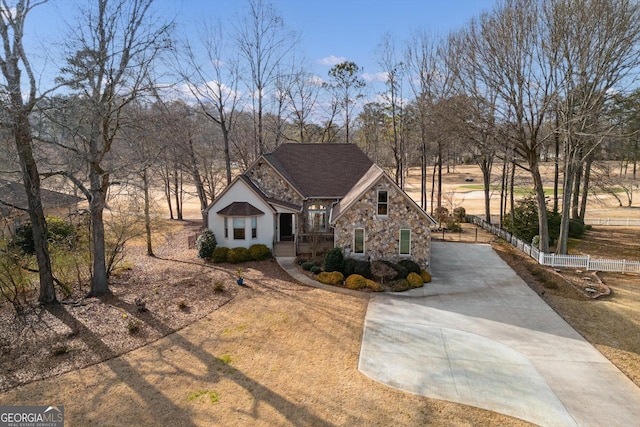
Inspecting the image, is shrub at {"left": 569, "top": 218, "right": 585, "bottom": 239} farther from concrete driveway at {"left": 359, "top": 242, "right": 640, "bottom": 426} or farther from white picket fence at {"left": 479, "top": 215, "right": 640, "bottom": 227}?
concrete driveway at {"left": 359, "top": 242, "right": 640, "bottom": 426}

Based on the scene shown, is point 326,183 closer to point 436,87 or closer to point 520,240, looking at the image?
point 520,240

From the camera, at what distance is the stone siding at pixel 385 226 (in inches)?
757

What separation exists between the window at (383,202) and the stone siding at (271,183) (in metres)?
6.10

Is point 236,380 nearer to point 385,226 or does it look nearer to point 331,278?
point 331,278

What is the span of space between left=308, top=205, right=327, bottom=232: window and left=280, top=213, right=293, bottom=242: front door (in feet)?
4.34

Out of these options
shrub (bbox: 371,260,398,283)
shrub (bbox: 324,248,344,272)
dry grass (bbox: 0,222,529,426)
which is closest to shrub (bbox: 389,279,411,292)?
shrub (bbox: 371,260,398,283)

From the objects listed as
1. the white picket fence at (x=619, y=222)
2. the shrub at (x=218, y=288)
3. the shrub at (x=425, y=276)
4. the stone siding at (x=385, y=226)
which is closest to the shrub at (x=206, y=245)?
the shrub at (x=218, y=288)

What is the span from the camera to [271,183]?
2378 cm

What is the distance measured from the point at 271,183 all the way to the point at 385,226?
830cm

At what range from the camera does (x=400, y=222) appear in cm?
1938

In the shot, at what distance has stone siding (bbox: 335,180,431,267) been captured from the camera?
757 inches

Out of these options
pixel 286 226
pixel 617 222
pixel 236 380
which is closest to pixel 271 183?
pixel 286 226

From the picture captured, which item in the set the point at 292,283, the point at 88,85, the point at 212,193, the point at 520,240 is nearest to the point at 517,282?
the point at 520,240

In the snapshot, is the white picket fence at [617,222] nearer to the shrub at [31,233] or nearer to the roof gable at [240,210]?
the roof gable at [240,210]
